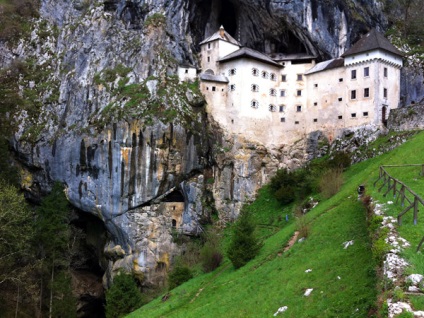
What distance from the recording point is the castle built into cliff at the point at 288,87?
4825 cm

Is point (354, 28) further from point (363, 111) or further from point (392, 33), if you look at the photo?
point (363, 111)

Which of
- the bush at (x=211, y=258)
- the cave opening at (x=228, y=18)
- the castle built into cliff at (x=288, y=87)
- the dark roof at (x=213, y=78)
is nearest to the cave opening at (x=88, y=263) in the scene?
the castle built into cliff at (x=288, y=87)

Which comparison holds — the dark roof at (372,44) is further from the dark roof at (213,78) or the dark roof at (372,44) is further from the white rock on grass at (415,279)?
the white rock on grass at (415,279)

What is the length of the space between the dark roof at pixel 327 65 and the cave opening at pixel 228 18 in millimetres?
12188

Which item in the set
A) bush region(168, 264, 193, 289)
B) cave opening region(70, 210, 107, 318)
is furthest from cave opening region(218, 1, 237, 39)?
bush region(168, 264, 193, 289)

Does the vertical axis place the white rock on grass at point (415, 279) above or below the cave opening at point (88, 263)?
above

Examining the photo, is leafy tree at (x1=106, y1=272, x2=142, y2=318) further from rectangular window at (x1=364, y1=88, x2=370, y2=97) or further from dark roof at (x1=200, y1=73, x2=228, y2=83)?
rectangular window at (x1=364, y1=88, x2=370, y2=97)

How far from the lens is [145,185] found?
48.1m

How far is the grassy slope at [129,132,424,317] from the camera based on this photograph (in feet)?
54.2

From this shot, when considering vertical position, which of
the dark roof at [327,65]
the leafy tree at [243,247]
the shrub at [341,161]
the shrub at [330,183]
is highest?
the dark roof at [327,65]

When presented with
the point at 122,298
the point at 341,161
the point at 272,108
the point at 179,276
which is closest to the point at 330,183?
the point at 341,161

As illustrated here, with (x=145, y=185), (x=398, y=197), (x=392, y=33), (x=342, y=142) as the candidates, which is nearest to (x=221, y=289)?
(x=398, y=197)

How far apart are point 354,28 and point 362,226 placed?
3569 cm

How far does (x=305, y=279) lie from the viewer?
19.6m
